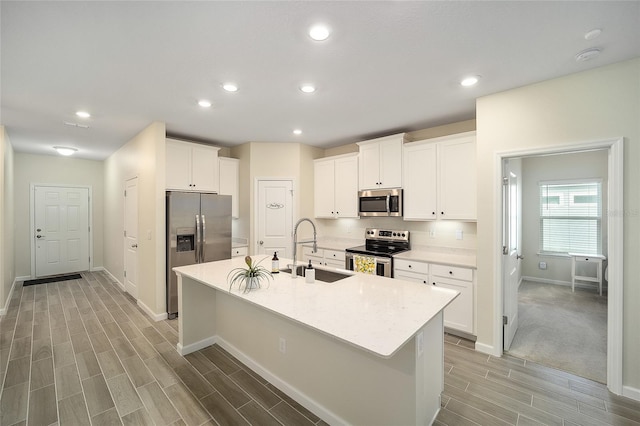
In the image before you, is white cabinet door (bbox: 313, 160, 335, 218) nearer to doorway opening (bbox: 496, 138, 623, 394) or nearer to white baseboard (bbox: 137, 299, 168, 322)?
doorway opening (bbox: 496, 138, 623, 394)

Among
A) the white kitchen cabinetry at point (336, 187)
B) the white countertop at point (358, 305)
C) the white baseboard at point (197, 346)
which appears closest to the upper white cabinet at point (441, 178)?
the white kitchen cabinetry at point (336, 187)

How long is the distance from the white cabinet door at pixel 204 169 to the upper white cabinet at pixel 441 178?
313cm

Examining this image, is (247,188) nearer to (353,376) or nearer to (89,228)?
(353,376)

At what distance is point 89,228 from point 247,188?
4.62 m

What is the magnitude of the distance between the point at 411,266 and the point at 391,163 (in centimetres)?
153

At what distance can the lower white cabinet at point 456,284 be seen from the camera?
3.08 meters

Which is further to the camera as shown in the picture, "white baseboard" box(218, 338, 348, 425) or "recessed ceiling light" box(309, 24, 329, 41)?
"white baseboard" box(218, 338, 348, 425)

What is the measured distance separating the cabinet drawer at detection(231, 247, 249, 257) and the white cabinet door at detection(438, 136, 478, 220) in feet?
10.7

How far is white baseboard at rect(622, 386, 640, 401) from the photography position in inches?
83.8

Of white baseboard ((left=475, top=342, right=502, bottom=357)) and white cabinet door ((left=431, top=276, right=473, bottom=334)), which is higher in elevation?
white cabinet door ((left=431, top=276, right=473, bottom=334))

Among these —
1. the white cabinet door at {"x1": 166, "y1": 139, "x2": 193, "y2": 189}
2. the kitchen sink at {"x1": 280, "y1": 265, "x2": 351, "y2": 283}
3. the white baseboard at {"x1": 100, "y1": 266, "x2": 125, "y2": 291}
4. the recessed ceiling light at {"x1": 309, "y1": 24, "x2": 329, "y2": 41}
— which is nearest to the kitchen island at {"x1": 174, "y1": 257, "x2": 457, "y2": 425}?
the kitchen sink at {"x1": 280, "y1": 265, "x2": 351, "y2": 283}

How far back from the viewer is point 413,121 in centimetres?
370

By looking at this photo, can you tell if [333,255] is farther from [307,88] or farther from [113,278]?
[113,278]

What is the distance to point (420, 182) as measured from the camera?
12.4 feet
